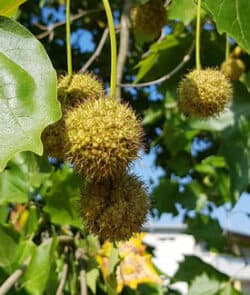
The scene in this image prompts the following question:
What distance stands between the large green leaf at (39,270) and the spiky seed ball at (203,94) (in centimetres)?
74

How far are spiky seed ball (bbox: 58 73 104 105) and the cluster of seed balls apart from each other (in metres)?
0.05

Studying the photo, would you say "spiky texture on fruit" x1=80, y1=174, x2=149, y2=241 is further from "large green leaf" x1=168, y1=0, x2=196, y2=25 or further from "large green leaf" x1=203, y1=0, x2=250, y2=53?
"large green leaf" x1=168, y1=0, x2=196, y2=25

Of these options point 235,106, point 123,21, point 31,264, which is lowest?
point 31,264

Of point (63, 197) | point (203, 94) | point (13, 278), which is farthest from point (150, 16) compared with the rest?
point (13, 278)

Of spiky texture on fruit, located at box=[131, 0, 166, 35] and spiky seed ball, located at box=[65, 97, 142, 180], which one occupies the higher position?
spiky texture on fruit, located at box=[131, 0, 166, 35]

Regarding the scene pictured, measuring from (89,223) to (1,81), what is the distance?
1.22 feet

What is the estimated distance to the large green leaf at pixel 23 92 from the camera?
1193mm

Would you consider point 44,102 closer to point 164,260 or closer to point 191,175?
point 191,175

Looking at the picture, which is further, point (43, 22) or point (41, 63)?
point (43, 22)

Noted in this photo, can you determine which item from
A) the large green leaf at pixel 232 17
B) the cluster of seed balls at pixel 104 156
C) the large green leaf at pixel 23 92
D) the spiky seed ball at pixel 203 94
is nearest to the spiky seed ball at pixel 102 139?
the cluster of seed balls at pixel 104 156

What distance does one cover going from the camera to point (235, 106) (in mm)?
2539

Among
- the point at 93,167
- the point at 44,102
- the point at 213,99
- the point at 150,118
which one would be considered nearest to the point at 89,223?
the point at 93,167

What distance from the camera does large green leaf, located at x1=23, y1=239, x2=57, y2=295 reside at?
2.20 metres

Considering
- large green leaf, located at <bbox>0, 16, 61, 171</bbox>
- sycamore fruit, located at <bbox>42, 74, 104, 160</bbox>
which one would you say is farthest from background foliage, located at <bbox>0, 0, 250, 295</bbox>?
sycamore fruit, located at <bbox>42, 74, 104, 160</bbox>
